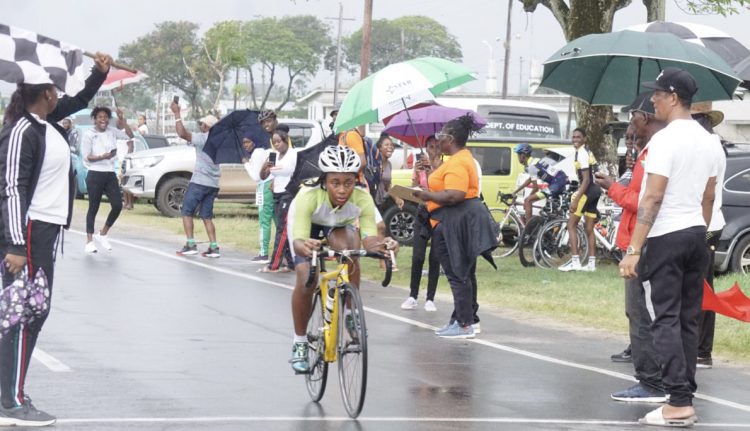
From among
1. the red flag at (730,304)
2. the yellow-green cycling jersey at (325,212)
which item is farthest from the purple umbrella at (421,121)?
the yellow-green cycling jersey at (325,212)

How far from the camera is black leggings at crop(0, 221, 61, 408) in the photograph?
783 cm

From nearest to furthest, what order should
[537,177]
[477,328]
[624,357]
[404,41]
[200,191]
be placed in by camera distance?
[624,357], [477,328], [200,191], [537,177], [404,41]

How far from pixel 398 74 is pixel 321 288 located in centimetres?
684

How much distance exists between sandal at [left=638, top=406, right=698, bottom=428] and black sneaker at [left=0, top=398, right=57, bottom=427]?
137 inches

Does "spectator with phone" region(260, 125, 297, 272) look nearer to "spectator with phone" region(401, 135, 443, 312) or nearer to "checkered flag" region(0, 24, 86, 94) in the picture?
"spectator with phone" region(401, 135, 443, 312)

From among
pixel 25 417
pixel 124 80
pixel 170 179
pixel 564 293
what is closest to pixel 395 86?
pixel 564 293

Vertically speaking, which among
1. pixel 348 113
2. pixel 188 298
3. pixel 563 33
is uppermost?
pixel 563 33

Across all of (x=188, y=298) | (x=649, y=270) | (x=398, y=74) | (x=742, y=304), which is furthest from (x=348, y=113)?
(x=649, y=270)

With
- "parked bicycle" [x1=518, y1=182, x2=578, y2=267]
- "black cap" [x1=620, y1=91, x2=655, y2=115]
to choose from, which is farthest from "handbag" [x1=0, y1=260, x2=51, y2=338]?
"parked bicycle" [x1=518, y1=182, x2=578, y2=267]

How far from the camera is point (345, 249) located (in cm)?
867

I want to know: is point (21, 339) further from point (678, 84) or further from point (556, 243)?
point (556, 243)

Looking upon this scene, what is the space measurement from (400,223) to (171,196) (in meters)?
7.06

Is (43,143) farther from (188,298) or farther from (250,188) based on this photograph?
(250,188)

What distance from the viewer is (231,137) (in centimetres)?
1873
